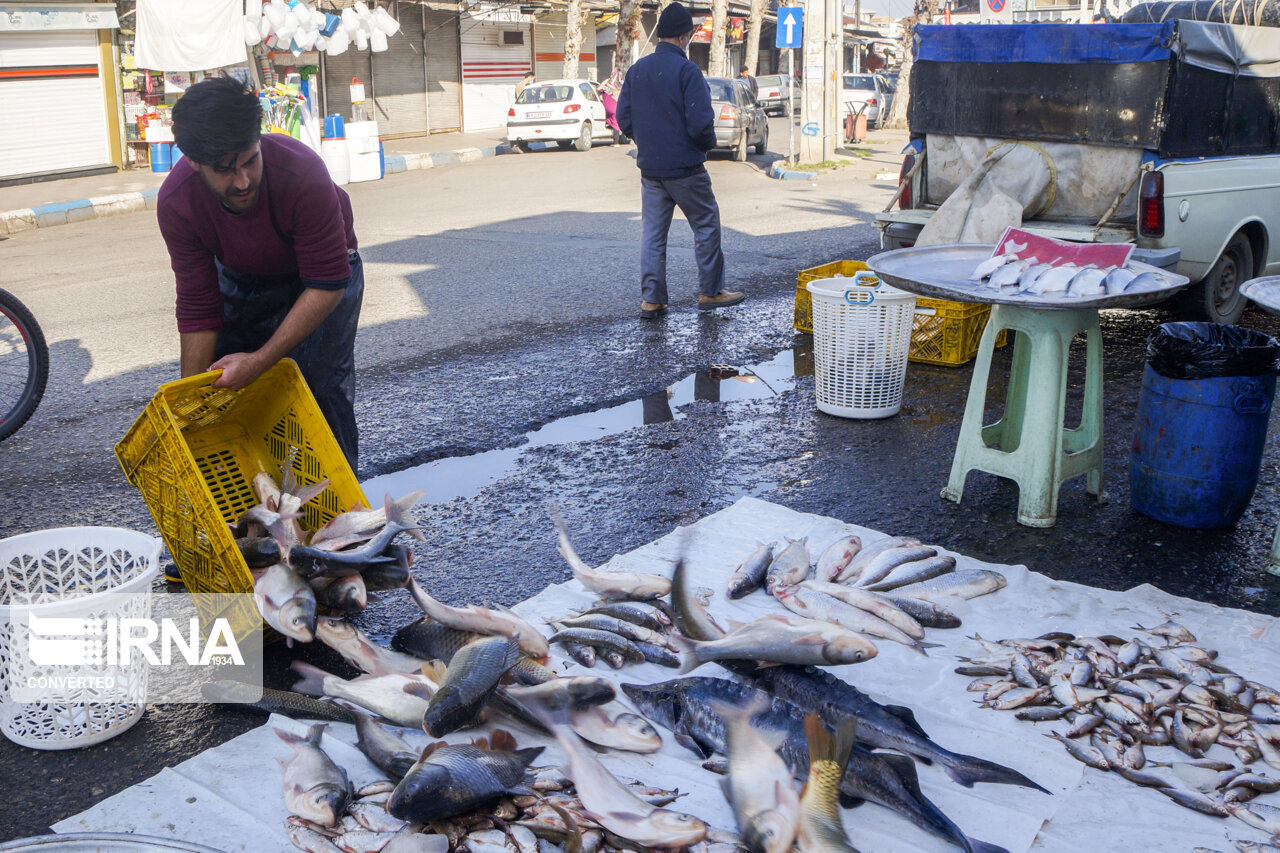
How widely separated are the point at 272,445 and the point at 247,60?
56.7 ft

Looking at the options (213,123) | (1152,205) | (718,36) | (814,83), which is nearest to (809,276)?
(1152,205)

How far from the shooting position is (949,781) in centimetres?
285

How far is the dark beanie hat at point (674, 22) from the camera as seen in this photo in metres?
8.20

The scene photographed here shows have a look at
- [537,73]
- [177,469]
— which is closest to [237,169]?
[177,469]

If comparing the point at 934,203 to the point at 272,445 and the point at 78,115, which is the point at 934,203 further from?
the point at 78,115

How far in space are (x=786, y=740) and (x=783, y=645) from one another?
1.06 ft

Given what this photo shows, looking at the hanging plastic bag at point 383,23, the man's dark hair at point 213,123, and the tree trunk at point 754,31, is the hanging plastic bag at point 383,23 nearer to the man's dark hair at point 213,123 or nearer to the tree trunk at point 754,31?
the man's dark hair at point 213,123

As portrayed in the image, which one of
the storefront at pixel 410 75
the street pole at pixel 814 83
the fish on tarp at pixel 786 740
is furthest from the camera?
the storefront at pixel 410 75

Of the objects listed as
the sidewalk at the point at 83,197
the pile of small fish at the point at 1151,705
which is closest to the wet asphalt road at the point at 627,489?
the pile of small fish at the point at 1151,705

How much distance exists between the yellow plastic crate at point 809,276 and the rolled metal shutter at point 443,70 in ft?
84.2

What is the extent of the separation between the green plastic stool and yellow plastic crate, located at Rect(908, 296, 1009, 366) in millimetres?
2021

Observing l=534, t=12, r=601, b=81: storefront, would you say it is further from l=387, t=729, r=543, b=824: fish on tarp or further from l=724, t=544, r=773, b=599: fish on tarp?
l=387, t=729, r=543, b=824: fish on tarp

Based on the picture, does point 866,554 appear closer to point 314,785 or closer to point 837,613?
point 837,613

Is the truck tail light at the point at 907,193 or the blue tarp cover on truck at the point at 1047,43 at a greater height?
the blue tarp cover on truck at the point at 1047,43
